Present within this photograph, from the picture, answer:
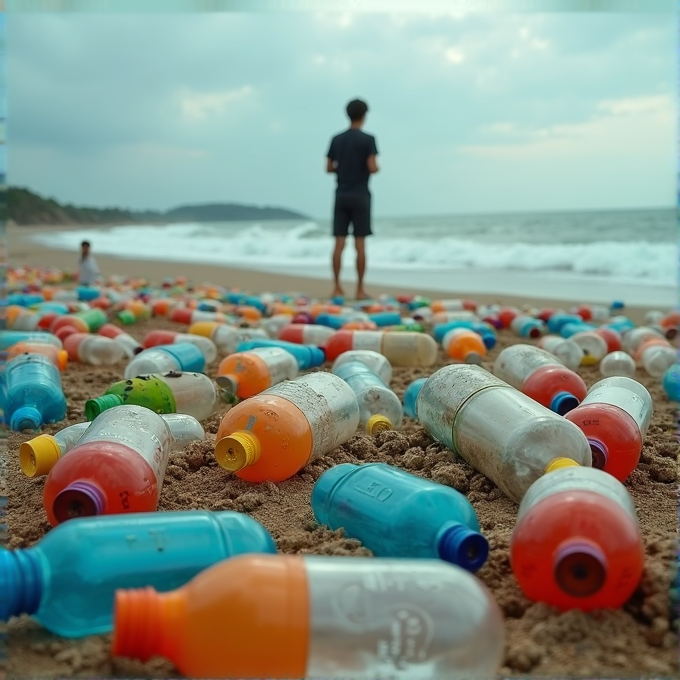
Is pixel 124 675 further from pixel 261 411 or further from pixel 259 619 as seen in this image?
pixel 261 411

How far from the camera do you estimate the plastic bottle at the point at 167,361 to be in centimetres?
292

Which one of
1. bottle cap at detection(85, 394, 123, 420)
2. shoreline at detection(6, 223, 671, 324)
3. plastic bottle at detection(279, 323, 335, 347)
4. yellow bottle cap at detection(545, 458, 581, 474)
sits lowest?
yellow bottle cap at detection(545, 458, 581, 474)

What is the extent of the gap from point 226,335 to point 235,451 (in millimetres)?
2251

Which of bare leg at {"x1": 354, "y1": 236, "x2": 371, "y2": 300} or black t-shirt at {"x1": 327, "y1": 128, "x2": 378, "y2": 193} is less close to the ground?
black t-shirt at {"x1": 327, "y1": 128, "x2": 378, "y2": 193}

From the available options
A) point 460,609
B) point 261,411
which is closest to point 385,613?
point 460,609

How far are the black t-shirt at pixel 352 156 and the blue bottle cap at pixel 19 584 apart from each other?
19.4ft

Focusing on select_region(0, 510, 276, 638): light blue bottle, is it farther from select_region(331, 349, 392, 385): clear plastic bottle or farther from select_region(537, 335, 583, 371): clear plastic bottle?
select_region(537, 335, 583, 371): clear plastic bottle

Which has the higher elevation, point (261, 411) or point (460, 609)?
point (261, 411)

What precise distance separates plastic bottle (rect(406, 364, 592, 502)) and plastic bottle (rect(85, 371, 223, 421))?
0.80 metres

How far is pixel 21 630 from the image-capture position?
4.25 feet

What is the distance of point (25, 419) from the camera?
2283 millimetres

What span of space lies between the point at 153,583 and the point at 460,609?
1.77 ft

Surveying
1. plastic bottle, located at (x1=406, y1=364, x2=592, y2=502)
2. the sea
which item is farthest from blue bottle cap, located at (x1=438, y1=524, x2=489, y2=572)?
the sea

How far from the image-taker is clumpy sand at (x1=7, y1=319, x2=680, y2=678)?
1.20 m
